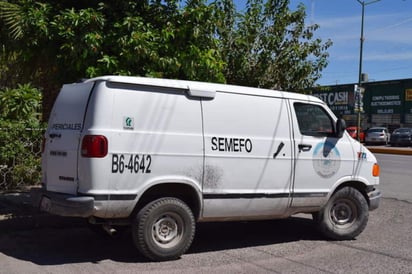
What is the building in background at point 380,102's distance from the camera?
48188 mm

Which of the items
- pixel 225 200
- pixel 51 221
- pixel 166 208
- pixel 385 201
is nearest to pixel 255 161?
pixel 225 200

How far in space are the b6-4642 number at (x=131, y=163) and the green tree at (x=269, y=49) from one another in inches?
208

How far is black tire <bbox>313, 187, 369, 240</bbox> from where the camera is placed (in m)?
7.82

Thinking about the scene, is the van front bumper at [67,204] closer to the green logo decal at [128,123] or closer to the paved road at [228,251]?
the paved road at [228,251]

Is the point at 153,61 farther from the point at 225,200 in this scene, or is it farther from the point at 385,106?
the point at 385,106

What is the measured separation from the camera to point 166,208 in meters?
6.38

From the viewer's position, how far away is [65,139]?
250 inches

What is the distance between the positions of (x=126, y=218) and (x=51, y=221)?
2.35 m

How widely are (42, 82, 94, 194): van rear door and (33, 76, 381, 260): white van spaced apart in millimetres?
13

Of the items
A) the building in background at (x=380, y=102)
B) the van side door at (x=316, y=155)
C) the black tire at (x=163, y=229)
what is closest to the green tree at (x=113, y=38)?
the van side door at (x=316, y=155)

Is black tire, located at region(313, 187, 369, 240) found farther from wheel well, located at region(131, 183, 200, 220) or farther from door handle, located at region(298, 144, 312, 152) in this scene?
wheel well, located at region(131, 183, 200, 220)

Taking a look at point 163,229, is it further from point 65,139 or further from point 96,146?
point 65,139

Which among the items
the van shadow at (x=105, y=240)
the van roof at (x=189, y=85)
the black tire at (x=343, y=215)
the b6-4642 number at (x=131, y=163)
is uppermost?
the van roof at (x=189, y=85)

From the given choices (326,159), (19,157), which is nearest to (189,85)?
(326,159)
